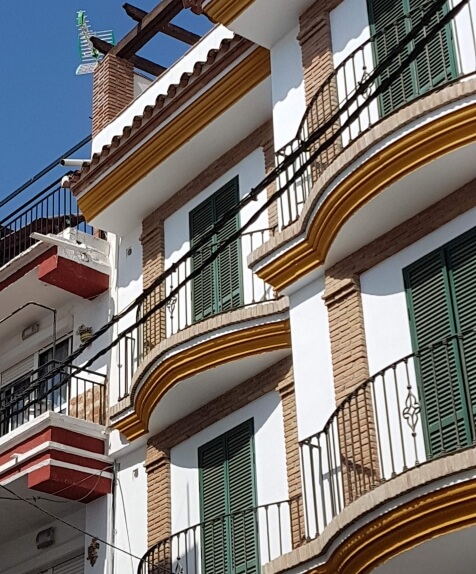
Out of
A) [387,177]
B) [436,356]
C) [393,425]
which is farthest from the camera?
[387,177]

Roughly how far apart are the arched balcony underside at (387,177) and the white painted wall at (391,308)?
366 mm

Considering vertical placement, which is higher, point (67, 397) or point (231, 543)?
point (67, 397)

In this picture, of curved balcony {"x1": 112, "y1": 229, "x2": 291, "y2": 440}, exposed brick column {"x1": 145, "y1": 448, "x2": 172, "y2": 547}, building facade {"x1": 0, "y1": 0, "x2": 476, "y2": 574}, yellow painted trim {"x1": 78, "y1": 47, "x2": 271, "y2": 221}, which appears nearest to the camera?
building facade {"x1": 0, "y1": 0, "x2": 476, "y2": 574}

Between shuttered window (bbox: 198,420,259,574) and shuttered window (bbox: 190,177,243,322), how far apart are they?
64.8 inches

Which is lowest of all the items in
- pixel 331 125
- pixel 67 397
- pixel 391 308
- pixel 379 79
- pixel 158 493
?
pixel 158 493

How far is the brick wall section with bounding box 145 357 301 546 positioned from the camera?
1366 centimetres

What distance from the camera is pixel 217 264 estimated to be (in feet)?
52.2

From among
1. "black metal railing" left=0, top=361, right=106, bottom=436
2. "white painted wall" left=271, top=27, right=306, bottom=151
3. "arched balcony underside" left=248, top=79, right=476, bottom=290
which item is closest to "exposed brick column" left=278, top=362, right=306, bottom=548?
"arched balcony underside" left=248, top=79, right=476, bottom=290

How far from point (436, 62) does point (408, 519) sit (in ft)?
15.9

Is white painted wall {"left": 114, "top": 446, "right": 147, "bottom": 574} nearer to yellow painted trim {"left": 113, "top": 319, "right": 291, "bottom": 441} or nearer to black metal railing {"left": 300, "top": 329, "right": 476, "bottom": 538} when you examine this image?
yellow painted trim {"left": 113, "top": 319, "right": 291, "bottom": 441}

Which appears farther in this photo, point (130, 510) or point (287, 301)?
point (130, 510)

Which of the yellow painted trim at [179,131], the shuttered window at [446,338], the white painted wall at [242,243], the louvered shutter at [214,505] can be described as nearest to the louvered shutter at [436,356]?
the shuttered window at [446,338]

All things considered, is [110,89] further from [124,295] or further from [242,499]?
[242,499]

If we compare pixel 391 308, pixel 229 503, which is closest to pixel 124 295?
pixel 229 503
